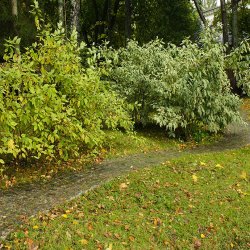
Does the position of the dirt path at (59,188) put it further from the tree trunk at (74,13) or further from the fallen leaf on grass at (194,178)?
the tree trunk at (74,13)

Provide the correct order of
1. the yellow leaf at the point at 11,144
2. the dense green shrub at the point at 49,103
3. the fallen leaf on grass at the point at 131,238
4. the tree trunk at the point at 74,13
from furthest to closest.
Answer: the tree trunk at the point at 74,13
the dense green shrub at the point at 49,103
the yellow leaf at the point at 11,144
the fallen leaf on grass at the point at 131,238

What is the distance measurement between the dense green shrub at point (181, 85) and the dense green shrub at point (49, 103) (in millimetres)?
1881

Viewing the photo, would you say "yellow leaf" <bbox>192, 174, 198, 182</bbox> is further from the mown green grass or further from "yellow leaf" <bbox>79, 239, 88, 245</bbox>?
"yellow leaf" <bbox>79, 239, 88, 245</bbox>

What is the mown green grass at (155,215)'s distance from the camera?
15.4 ft

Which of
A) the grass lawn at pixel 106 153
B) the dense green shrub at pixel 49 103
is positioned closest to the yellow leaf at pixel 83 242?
the dense green shrub at pixel 49 103

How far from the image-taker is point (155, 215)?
5426 mm

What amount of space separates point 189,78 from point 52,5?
45.1 feet

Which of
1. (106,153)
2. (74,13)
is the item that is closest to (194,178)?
(106,153)

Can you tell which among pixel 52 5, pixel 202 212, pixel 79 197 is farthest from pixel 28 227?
pixel 52 5

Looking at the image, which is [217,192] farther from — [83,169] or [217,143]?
[217,143]

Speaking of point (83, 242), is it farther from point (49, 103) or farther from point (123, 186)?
point (49, 103)

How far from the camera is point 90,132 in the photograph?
6852mm

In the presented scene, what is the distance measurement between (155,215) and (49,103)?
7.57ft

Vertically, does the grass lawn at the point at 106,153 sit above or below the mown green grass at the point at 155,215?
above
